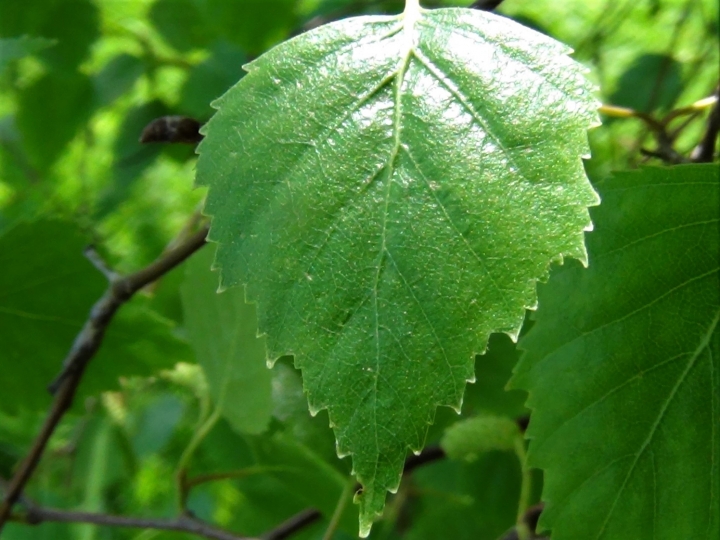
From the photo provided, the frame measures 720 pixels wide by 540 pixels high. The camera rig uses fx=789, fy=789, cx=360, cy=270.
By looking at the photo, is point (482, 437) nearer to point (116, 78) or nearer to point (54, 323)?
point (54, 323)

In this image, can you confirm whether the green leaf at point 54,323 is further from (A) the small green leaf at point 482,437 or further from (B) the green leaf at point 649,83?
(B) the green leaf at point 649,83

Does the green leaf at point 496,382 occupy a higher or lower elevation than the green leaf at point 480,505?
higher

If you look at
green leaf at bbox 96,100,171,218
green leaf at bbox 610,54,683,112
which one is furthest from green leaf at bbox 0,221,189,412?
green leaf at bbox 610,54,683,112

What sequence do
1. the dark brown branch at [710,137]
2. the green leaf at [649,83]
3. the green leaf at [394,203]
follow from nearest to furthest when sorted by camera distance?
the green leaf at [394,203], the dark brown branch at [710,137], the green leaf at [649,83]

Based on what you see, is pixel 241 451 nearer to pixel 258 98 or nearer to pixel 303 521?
pixel 303 521

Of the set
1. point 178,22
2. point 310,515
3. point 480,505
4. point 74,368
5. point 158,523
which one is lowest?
point 480,505

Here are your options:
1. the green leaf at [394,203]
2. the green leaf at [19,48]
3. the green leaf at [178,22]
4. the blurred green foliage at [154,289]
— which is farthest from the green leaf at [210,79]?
the green leaf at [394,203]

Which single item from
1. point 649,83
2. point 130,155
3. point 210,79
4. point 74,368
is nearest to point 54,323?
point 74,368
